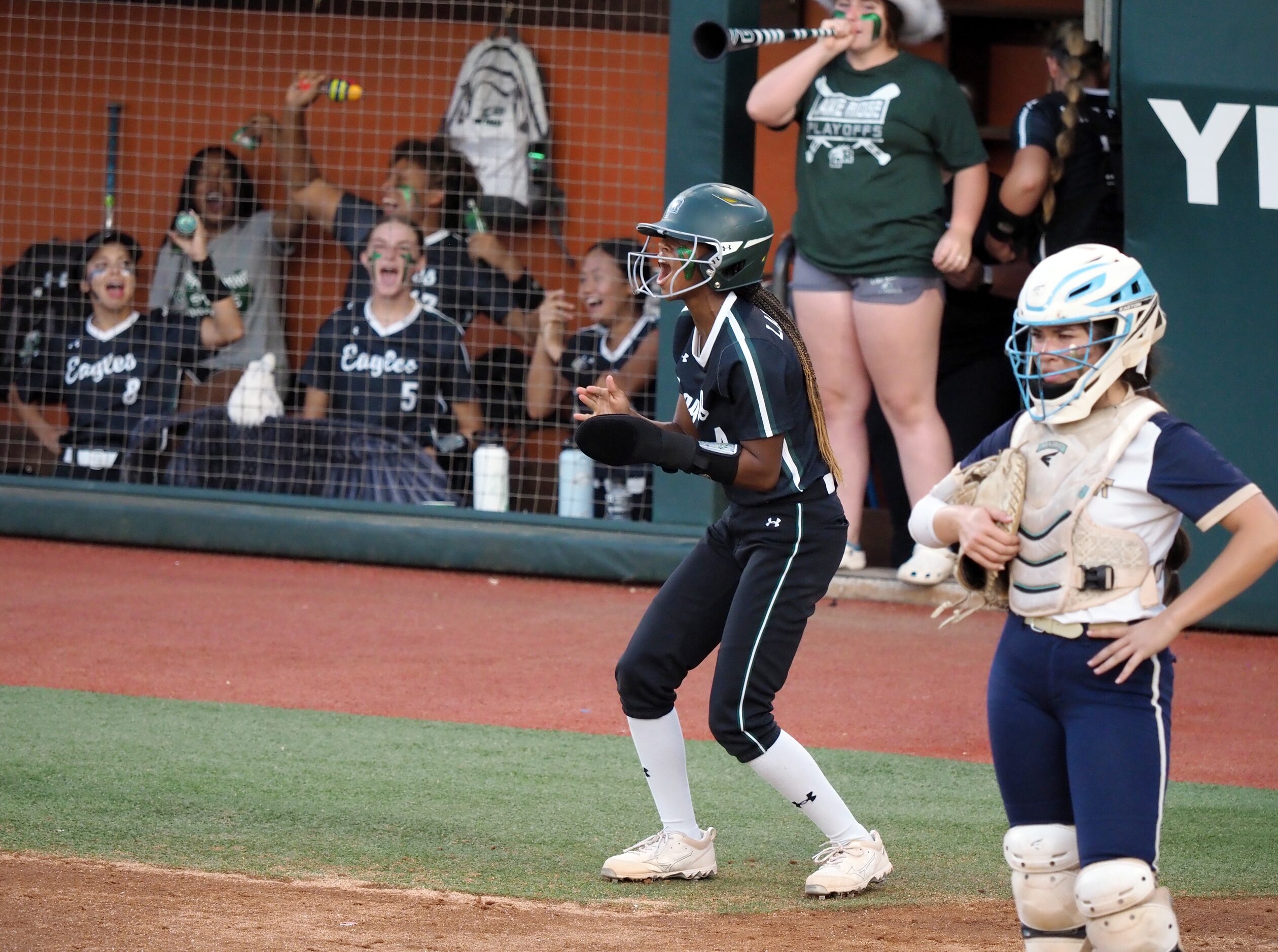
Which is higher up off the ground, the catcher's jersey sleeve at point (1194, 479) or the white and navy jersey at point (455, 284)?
the white and navy jersey at point (455, 284)

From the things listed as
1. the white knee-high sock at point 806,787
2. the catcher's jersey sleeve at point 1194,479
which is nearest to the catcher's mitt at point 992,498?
the catcher's jersey sleeve at point 1194,479

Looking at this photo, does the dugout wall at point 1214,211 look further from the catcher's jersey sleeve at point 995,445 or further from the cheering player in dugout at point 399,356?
the catcher's jersey sleeve at point 995,445

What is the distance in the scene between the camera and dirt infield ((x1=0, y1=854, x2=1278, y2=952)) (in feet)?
10.9

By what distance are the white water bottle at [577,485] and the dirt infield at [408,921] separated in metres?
4.25

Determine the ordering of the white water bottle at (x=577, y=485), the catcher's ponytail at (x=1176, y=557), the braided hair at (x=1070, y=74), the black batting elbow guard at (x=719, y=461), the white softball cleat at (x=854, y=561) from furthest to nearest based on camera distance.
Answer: the white water bottle at (x=577, y=485) < the white softball cleat at (x=854, y=561) < the braided hair at (x=1070, y=74) < the black batting elbow guard at (x=719, y=461) < the catcher's ponytail at (x=1176, y=557)

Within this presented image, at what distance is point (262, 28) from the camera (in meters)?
8.94

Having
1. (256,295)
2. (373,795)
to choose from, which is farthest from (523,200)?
(373,795)

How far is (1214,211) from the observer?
21.8 ft

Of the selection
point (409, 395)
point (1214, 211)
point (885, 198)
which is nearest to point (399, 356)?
point (409, 395)

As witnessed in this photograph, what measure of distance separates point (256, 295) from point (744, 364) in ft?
17.4

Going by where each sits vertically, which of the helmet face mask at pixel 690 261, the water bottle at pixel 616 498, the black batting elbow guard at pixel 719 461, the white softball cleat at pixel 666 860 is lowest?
the white softball cleat at pixel 666 860

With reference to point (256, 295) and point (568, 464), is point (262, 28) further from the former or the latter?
point (568, 464)

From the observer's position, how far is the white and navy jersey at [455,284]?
26.6ft

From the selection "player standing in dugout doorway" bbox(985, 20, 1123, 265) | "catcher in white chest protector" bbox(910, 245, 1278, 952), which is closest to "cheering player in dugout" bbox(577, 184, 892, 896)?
"catcher in white chest protector" bbox(910, 245, 1278, 952)
